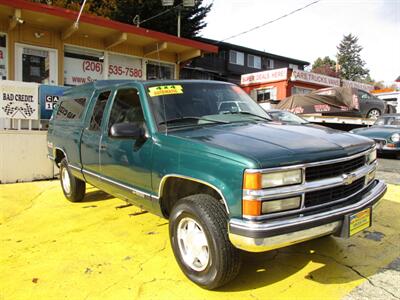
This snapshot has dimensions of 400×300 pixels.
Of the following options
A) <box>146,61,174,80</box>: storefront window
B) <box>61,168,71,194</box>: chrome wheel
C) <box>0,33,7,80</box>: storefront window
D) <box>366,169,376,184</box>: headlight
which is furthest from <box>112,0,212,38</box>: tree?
<box>366,169,376,184</box>: headlight

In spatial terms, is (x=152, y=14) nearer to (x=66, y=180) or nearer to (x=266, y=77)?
(x=266, y=77)

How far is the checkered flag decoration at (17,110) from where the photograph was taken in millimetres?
7492

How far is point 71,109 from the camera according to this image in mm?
5844

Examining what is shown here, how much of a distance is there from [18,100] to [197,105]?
17.0 ft

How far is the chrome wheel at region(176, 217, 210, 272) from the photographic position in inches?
123

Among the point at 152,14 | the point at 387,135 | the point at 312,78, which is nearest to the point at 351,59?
the point at 312,78

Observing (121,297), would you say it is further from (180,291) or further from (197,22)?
(197,22)

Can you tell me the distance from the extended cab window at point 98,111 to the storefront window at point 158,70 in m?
8.03

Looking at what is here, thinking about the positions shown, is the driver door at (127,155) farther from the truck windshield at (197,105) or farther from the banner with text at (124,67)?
the banner with text at (124,67)

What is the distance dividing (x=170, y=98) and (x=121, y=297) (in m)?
Answer: 1.98

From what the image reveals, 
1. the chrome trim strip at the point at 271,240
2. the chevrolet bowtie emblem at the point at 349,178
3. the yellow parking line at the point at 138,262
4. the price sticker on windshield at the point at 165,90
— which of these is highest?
the price sticker on windshield at the point at 165,90

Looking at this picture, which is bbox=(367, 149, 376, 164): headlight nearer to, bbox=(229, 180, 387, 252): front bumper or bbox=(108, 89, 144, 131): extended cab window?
bbox=(229, 180, 387, 252): front bumper

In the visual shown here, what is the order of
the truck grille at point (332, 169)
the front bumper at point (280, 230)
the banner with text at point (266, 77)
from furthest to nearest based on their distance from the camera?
the banner with text at point (266, 77), the truck grille at point (332, 169), the front bumper at point (280, 230)

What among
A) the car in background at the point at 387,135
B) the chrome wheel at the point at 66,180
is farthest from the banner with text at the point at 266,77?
the chrome wheel at the point at 66,180
